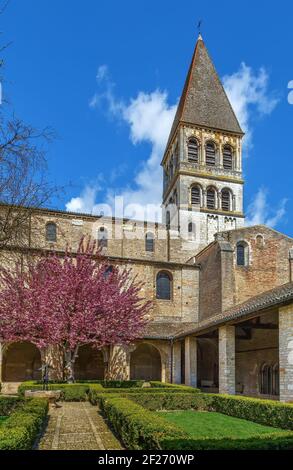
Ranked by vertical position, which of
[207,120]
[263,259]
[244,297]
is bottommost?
→ [244,297]

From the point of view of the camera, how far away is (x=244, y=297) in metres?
26.9

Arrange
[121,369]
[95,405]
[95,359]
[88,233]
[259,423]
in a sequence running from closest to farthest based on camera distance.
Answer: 1. [259,423]
2. [95,405]
3. [121,369]
4. [95,359]
5. [88,233]

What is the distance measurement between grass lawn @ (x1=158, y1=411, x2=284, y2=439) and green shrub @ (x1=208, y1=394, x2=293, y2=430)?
0.70 feet

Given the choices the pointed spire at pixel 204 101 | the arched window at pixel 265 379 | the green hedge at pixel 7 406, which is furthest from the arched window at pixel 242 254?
the green hedge at pixel 7 406

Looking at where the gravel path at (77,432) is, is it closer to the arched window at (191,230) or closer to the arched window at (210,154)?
the arched window at (191,230)

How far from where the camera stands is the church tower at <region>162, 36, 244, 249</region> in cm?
3834

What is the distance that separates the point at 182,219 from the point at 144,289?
995 cm

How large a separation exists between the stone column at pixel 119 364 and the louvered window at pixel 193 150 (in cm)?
2086

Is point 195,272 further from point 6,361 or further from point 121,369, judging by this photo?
point 6,361

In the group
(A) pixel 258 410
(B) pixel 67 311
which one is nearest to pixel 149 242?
(B) pixel 67 311

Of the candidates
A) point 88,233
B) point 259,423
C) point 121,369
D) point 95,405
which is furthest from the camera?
point 88,233

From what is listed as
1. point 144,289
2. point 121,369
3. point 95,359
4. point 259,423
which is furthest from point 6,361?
point 259,423

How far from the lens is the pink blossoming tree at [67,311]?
830 inches
